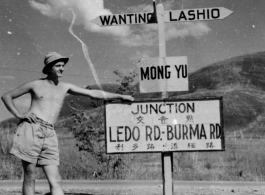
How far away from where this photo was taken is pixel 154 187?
7.58 metres

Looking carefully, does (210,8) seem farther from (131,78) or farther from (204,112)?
(131,78)

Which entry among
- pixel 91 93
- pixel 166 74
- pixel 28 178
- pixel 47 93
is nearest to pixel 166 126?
pixel 166 74

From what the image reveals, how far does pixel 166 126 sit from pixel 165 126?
0.01 meters

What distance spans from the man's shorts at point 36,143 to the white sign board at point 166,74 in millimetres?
1445

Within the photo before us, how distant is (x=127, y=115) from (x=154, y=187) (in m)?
3.00

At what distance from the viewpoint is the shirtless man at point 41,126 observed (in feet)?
13.8

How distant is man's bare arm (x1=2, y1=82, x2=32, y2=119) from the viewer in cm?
432

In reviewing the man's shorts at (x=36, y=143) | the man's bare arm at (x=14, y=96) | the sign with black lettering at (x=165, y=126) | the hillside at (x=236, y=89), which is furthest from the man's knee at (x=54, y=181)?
the hillside at (x=236, y=89)

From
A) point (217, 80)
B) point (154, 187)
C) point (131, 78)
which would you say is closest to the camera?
point (154, 187)

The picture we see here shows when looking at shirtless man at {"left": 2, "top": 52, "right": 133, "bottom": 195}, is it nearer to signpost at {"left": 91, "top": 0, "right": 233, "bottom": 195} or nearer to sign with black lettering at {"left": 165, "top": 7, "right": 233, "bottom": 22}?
signpost at {"left": 91, "top": 0, "right": 233, "bottom": 195}

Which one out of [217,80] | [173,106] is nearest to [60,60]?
[173,106]

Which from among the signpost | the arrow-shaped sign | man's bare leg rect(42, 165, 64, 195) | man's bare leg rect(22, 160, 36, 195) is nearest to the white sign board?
the signpost

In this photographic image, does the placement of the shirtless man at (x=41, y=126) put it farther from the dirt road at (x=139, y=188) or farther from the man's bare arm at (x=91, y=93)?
the dirt road at (x=139, y=188)

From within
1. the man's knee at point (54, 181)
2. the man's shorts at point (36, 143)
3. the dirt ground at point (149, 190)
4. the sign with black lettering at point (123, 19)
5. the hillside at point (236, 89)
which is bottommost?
the dirt ground at point (149, 190)
